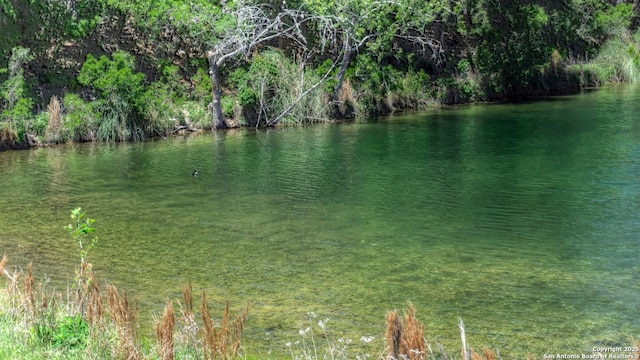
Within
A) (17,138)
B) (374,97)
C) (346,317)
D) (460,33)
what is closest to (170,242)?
(346,317)

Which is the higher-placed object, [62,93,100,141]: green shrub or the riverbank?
[62,93,100,141]: green shrub

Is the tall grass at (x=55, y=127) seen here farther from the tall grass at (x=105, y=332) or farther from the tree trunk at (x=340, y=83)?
the tall grass at (x=105, y=332)

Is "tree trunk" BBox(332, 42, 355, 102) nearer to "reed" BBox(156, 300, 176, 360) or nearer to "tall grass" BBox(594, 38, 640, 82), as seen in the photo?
"tall grass" BBox(594, 38, 640, 82)

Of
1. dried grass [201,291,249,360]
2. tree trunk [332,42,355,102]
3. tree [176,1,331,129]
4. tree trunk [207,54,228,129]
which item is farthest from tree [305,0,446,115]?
dried grass [201,291,249,360]

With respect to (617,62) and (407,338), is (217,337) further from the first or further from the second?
(617,62)

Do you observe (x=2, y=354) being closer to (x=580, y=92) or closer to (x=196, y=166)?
(x=196, y=166)

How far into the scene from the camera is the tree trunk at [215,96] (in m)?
31.3

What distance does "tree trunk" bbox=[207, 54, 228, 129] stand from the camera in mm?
31281

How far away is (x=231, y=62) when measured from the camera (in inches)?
1326

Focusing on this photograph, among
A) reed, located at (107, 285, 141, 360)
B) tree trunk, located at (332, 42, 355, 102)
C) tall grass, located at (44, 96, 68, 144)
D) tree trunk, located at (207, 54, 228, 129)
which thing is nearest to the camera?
reed, located at (107, 285, 141, 360)

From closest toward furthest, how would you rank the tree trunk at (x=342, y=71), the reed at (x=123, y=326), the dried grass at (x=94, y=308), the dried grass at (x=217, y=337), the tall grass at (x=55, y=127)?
the dried grass at (x=217, y=337) < the reed at (x=123, y=326) < the dried grass at (x=94, y=308) < the tall grass at (x=55, y=127) < the tree trunk at (x=342, y=71)

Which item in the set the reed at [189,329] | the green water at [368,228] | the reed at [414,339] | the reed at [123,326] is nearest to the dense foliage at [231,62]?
the green water at [368,228]

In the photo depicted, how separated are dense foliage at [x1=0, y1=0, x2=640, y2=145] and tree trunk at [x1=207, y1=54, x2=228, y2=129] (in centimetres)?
5

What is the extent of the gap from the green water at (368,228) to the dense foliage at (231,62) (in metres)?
3.03
